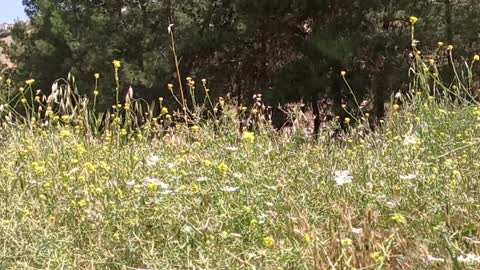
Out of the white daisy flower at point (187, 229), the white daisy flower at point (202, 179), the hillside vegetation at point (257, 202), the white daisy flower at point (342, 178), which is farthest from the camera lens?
the white daisy flower at point (202, 179)

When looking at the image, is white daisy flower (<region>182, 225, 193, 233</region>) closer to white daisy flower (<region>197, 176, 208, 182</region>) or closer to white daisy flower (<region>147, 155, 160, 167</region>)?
white daisy flower (<region>197, 176, 208, 182</region>)

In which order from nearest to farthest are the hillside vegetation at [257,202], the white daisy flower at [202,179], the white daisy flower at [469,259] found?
the white daisy flower at [469,259], the hillside vegetation at [257,202], the white daisy flower at [202,179]

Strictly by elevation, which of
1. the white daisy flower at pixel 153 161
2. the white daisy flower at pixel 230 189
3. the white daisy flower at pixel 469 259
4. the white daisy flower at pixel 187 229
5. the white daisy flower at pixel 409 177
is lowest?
the white daisy flower at pixel 153 161

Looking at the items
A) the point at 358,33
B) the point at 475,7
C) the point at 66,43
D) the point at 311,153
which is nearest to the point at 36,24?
the point at 66,43

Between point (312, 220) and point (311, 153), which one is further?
point (311, 153)

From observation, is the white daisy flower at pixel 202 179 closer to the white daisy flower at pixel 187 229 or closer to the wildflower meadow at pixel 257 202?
the wildflower meadow at pixel 257 202

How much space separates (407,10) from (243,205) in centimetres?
957

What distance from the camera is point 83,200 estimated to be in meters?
2.37

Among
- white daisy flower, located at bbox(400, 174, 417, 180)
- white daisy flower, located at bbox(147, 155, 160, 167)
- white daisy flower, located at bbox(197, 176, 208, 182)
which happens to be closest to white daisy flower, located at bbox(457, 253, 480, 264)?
white daisy flower, located at bbox(400, 174, 417, 180)

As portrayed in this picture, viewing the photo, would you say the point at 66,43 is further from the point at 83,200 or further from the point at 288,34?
the point at 83,200

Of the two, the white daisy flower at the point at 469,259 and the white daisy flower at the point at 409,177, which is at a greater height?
the white daisy flower at the point at 469,259

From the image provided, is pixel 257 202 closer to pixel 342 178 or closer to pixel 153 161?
pixel 342 178

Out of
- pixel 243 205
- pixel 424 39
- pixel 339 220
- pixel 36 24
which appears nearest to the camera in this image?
pixel 339 220

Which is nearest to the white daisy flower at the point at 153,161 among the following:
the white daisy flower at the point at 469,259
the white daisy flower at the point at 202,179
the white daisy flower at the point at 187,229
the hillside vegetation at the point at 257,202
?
the hillside vegetation at the point at 257,202
